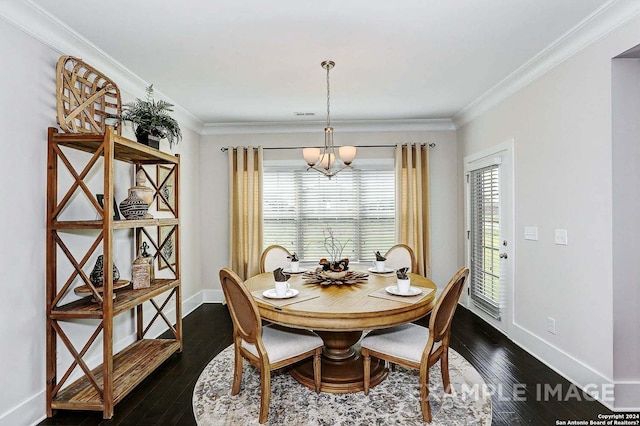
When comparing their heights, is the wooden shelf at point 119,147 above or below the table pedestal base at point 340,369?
above

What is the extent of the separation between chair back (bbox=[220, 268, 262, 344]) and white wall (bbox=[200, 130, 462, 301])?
2880 millimetres

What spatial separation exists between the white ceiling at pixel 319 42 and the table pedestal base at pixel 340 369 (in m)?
2.31

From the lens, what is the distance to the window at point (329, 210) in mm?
5090

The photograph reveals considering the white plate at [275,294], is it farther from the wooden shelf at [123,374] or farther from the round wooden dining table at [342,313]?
the wooden shelf at [123,374]

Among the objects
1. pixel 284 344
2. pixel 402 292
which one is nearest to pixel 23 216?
pixel 284 344

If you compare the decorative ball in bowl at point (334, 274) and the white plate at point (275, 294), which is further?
the decorative ball in bowl at point (334, 274)

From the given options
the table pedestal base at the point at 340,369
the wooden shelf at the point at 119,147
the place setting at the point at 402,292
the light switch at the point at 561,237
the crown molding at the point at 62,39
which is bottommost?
the table pedestal base at the point at 340,369

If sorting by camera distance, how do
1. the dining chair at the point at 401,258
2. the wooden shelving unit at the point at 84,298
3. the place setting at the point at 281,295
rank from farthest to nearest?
the dining chair at the point at 401,258, the place setting at the point at 281,295, the wooden shelving unit at the point at 84,298

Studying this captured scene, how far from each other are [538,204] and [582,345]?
3.87 ft

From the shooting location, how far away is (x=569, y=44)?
102 inches

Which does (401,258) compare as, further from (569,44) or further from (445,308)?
(569,44)

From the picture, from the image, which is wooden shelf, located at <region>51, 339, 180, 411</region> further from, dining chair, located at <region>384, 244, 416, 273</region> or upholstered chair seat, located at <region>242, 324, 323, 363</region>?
dining chair, located at <region>384, 244, 416, 273</region>

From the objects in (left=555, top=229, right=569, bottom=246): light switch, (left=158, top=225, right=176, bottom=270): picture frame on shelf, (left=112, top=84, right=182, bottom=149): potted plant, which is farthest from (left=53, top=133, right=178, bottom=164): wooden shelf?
(left=555, top=229, right=569, bottom=246): light switch

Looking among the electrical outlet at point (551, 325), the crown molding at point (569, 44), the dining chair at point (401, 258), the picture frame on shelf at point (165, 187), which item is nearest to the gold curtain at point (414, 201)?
the dining chair at point (401, 258)
